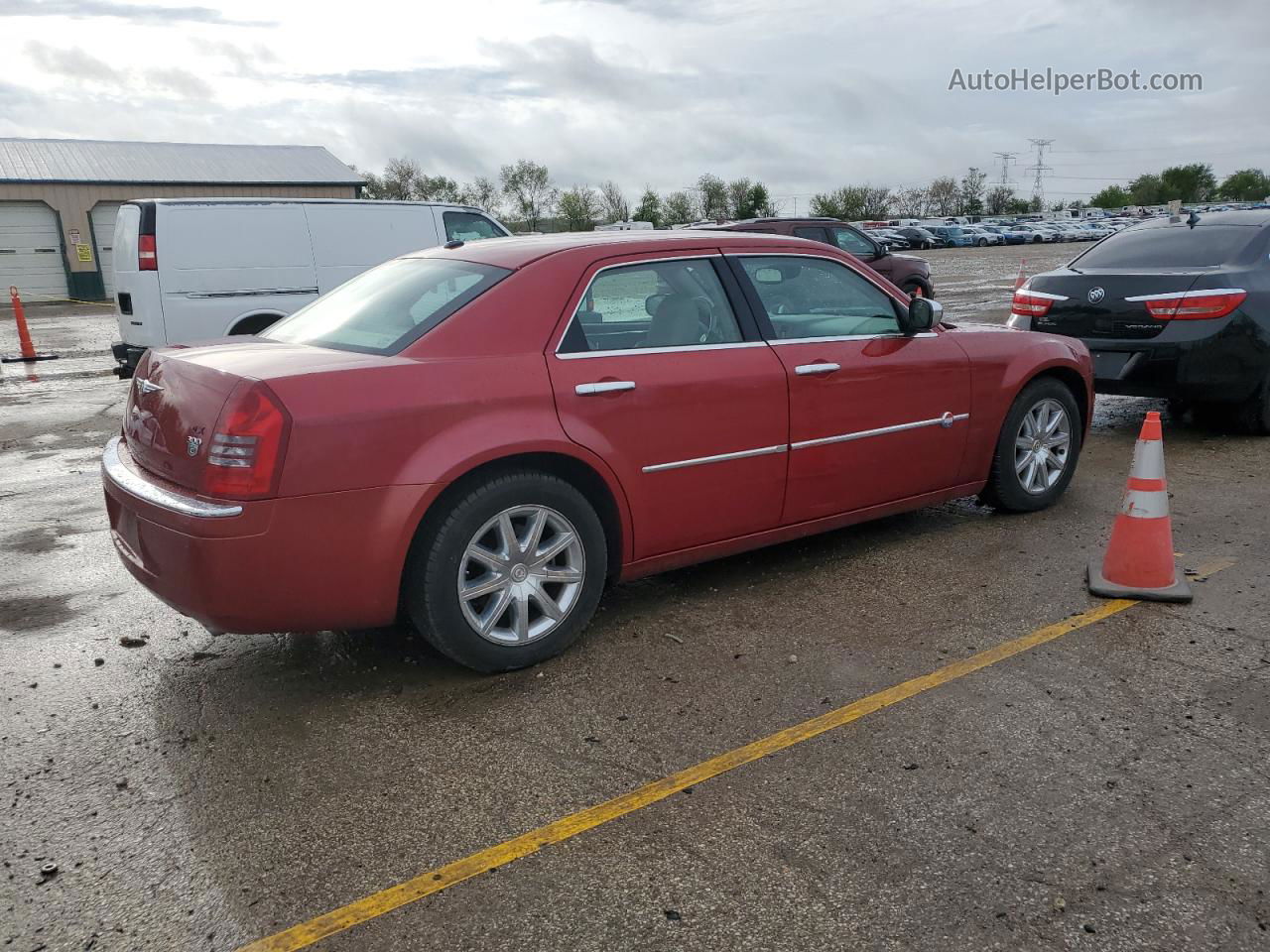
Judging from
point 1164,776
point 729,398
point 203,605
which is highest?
point 729,398

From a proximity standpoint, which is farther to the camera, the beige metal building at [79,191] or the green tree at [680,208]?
the green tree at [680,208]

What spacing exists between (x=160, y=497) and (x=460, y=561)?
102 cm

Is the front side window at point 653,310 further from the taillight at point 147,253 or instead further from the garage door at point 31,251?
the garage door at point 31,251

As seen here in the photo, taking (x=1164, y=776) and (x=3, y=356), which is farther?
(x=3, y=356)

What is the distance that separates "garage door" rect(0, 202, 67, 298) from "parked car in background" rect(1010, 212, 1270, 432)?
31750 mm

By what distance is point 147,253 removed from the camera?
9.52 m

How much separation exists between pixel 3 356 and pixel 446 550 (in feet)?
50.0

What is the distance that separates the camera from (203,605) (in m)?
3.35

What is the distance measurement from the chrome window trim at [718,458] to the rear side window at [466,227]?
7917 mm

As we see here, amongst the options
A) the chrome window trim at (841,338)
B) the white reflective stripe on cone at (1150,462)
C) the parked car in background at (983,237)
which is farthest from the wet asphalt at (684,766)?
the parked car in background at (983,237)

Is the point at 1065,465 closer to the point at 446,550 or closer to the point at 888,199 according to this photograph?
the point at 446,550

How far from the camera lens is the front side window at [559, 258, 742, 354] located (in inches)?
159

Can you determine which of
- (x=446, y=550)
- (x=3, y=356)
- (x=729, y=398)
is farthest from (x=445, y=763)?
(x=3, y=356)

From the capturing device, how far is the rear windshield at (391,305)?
388cm
